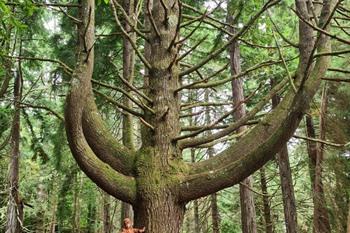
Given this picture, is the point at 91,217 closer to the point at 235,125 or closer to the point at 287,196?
the point at 287,196

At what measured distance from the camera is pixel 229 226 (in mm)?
16047

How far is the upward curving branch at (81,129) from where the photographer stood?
2861 millimetres

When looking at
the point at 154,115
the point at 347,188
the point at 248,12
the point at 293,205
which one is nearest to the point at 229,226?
the point at 293,205

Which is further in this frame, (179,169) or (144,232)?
(179,169)

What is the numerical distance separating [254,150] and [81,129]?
4.24ft

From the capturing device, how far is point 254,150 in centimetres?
288

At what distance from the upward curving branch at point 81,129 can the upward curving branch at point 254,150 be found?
47 cm

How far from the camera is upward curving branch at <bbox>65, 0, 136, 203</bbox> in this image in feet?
9.39

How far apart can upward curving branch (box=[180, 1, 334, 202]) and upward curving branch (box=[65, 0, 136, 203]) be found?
0.47 m

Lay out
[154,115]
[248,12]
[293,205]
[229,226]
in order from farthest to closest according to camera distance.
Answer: [229,226] → [293,205] → [248,12] → [154,115]

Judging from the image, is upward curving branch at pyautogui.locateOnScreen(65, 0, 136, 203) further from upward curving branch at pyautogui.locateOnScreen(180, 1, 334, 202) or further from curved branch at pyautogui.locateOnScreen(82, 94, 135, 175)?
upward curving branch at pyautogui.locateOnScreen(180, 1, 334, 202)

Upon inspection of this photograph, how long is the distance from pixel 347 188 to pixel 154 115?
333 inches

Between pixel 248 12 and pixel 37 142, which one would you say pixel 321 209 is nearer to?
pixel 248 12

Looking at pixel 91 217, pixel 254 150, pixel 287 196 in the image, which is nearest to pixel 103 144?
pixel 254 150
